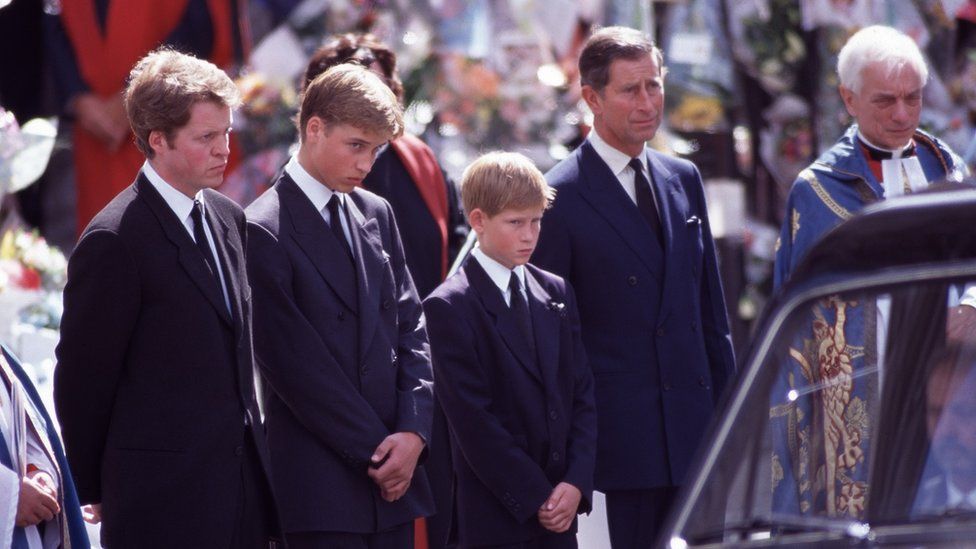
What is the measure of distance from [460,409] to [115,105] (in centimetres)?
363

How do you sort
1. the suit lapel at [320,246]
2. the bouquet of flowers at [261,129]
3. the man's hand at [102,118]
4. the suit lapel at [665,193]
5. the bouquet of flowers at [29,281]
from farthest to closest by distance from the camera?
the bouquet of flowers at [261,129] < the man's hand at [102,118] < the bouquet of flowers at [29,281] < the suit lapel at [665,193] < the suit lapel at [320,246]

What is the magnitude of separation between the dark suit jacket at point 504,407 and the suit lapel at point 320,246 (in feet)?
1.34

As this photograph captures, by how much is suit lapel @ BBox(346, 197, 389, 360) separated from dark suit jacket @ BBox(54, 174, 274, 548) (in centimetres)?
44

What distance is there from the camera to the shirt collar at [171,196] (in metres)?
4.71

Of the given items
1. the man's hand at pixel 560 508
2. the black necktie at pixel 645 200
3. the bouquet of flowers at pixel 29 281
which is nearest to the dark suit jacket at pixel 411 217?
the black necktie at pixel 645 200

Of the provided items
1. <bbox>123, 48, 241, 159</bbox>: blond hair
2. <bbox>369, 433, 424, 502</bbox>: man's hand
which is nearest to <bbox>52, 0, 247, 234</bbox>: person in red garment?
<bbox>123, 48, 241, 159</bbox>: blond hair

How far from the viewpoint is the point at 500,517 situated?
520 centimetres

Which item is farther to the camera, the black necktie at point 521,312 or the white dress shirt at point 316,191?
the black necktie at point 521,312

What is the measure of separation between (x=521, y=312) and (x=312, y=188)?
78 cm

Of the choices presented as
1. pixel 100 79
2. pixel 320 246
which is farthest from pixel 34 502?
pixel 100 79

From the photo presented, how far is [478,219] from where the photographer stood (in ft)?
17.8

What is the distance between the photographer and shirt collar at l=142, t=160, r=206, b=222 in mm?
4715

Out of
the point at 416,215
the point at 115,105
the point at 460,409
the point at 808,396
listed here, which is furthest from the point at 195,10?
the point at 808,396

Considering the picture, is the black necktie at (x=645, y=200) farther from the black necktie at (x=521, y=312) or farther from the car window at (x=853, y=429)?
the car window at (x=853, y=429)
